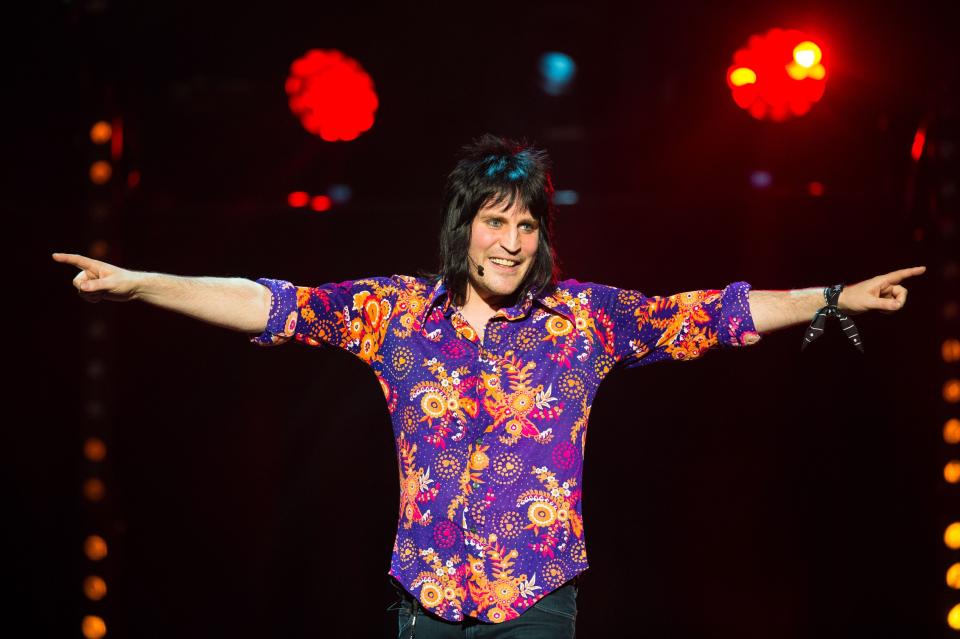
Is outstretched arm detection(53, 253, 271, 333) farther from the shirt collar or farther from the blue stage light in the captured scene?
the blue stage light

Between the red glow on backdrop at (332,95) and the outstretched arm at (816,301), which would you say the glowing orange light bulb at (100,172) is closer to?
the red glow on backdrop at (332,95)

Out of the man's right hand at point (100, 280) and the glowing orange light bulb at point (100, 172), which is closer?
the man's right hand at point (100, 280)

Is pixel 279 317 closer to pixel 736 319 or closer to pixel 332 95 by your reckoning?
pixel 736 319

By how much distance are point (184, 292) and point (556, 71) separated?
2.29m

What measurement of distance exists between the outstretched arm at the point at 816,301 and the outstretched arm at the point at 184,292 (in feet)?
3.66

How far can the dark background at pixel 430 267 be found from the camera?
3607mm

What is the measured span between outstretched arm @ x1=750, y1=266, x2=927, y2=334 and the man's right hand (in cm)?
135

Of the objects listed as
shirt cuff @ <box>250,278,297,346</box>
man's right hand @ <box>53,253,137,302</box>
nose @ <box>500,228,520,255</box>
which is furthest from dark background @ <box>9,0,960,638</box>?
man's right hand @ <box>53,253,137,302</box>

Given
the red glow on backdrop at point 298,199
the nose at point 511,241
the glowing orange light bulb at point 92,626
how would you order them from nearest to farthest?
the nose at point 511,241 < the glowing orange light bulb at point 92,626 < the red glow on backdrop at point 298,199

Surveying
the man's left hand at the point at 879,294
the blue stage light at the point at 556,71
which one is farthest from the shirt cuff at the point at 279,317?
the blue stage light at the point at 556,71

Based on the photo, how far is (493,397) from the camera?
216 cm

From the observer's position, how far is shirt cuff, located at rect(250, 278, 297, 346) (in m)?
2.13

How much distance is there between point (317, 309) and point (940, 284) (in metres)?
2.40

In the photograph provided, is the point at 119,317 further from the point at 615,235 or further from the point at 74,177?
the point at 615,235
